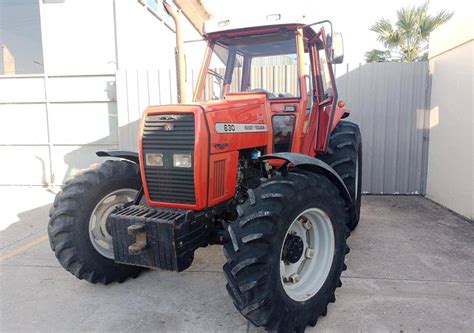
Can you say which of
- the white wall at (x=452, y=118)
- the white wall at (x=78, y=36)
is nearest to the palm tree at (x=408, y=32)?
the white wall at (x=452, y=118)

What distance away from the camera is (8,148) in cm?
799

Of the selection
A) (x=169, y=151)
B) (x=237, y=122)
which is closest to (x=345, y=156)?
(x=237, y=122)

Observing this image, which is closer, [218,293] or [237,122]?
[237,122]

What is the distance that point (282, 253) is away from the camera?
8.86ft

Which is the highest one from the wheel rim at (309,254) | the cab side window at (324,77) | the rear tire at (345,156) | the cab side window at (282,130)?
the cab side window at (324,77)

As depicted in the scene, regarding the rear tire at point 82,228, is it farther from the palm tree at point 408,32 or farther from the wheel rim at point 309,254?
the palm tree at point 408,32

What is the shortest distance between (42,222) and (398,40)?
12.3 m

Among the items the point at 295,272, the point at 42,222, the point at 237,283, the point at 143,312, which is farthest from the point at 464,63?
the point at 42,222

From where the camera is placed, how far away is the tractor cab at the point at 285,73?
11.1 feet

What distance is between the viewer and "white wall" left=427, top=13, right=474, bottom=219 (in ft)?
17.2

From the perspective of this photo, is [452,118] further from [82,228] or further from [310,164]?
[82,228]

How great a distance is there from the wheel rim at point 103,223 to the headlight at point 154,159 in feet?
2.44

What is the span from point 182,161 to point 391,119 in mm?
5062

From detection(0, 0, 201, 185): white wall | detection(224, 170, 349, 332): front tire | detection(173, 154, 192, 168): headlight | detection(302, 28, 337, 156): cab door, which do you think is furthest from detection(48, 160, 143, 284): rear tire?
detection(0, 0, 201, 185): white wall
